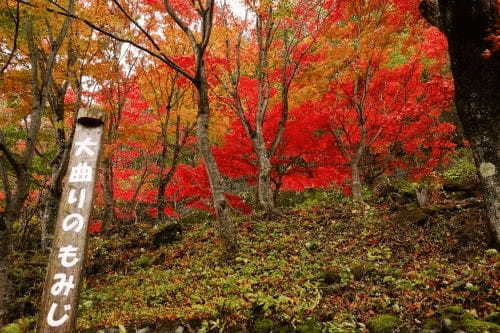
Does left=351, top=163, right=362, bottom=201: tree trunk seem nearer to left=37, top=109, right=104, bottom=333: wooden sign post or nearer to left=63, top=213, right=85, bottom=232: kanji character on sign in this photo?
left=37, top=109, right=104, bottom=333: wooden sign post

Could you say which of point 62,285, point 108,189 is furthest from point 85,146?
point 108,189

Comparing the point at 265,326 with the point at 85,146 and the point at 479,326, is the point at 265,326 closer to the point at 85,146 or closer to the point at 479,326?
the point at 479,326

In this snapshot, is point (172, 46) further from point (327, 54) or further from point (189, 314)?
point (189, 314)

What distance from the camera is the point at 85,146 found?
384 cm

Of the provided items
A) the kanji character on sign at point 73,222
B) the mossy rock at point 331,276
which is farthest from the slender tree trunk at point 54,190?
the mossy rock at point 331,276

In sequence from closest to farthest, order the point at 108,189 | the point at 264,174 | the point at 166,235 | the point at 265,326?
the point at 265,326
the point at 264,174
the point at 166,235
the point at 108,189

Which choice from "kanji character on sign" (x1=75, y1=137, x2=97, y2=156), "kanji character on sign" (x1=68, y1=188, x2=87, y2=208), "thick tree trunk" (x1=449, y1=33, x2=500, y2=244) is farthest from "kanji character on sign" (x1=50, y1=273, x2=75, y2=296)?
"thick tree trunk" (x1=449, y1=33, x2=500, y2=244)

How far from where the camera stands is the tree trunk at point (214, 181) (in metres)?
8.14

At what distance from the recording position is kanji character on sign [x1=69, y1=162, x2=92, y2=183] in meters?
3.66

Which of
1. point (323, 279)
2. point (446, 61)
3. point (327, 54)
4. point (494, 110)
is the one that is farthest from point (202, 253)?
point (446, 61)

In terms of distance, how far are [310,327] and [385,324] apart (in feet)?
3.15

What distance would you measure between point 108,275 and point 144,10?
30.9 feet

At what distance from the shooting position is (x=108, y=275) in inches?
387

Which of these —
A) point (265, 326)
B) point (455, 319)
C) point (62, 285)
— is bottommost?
point (265, 326)
